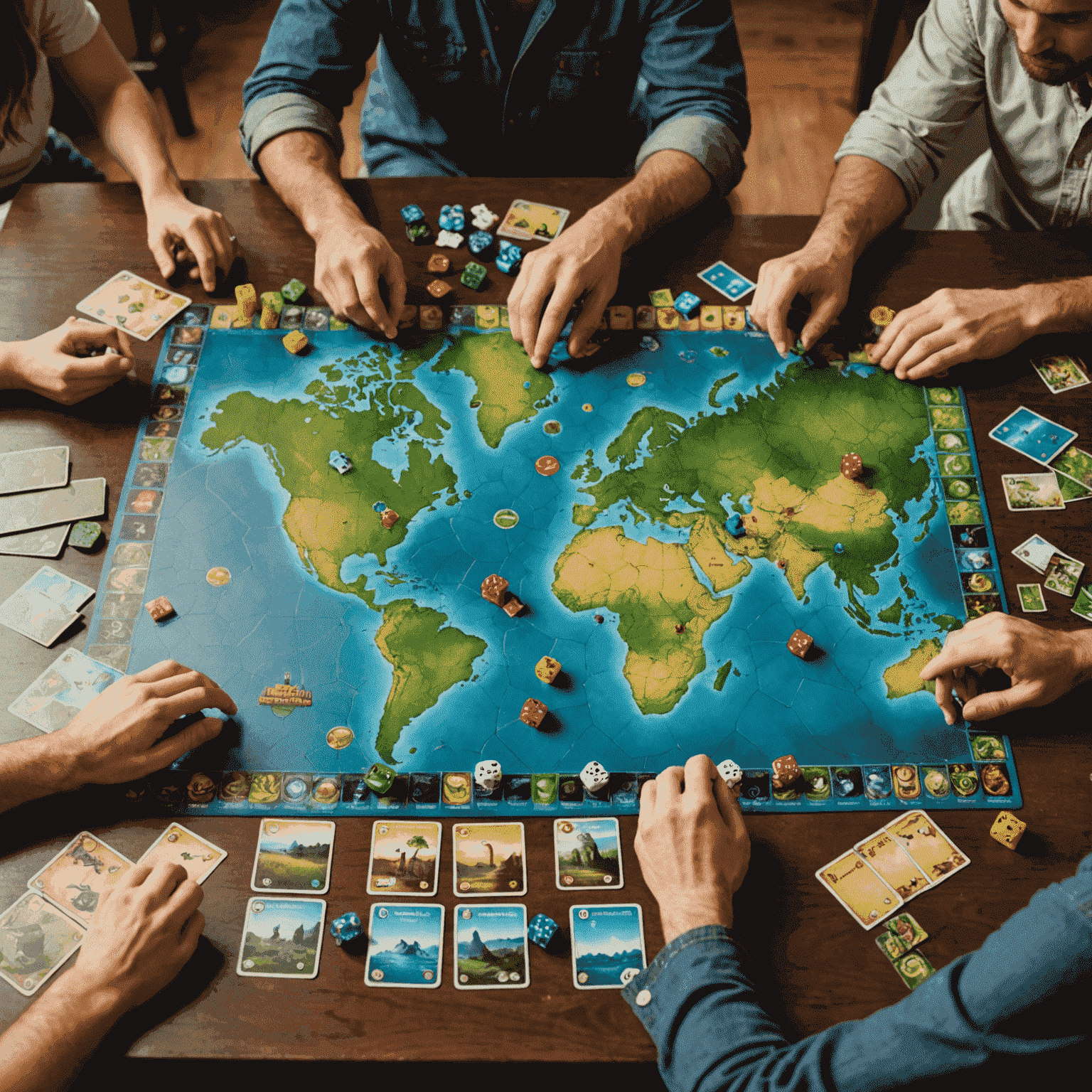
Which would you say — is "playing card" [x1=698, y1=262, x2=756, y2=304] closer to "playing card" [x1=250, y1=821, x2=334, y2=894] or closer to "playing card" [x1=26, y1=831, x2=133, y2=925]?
"playing card" [x1=250, y1=821, x2=334, y2=894]

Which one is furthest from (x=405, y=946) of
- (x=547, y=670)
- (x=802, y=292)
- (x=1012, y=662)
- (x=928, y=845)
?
(x=802, y=292)

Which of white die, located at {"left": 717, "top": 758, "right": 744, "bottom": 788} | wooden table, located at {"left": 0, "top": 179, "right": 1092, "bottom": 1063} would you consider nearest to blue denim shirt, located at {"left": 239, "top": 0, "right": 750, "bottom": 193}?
wooden table, located at {"left": 0, "top": 179, "right": 1092, "bottom": 1063}

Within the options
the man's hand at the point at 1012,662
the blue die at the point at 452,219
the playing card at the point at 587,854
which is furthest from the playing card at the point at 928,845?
the blue die at the point at 452,219

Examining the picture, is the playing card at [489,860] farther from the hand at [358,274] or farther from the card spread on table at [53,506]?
the hand at [358,274]

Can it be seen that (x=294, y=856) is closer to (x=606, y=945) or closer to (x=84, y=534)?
(x=606, y=945)

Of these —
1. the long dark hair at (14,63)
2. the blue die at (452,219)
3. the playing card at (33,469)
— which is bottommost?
the playing card at (33,469)

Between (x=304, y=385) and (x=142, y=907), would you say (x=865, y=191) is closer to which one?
(x=304, y=385)
